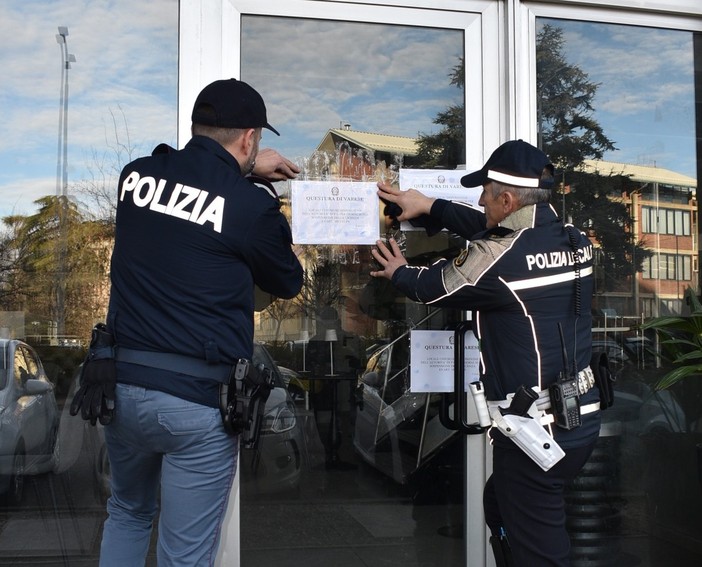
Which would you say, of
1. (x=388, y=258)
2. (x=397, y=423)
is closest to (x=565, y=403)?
(x=388, y=258)

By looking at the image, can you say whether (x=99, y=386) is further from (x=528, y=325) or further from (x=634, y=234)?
(x=634, y=234)

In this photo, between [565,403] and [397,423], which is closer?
[565,403]

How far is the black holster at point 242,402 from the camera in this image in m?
2.32

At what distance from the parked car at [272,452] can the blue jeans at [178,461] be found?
0.93 metres

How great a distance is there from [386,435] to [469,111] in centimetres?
147

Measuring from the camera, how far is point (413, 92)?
3586 millimetres

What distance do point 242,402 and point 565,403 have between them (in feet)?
3.49

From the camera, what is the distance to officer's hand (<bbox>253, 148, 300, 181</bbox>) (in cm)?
301

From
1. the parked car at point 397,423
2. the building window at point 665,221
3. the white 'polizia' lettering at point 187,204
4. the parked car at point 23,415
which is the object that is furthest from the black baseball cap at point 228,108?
the building window at point 665,221

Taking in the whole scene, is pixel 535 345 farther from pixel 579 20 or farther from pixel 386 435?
pixel 579 20

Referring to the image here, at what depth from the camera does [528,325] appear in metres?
2.69

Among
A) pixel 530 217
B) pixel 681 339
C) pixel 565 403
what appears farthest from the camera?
pixel 681 339

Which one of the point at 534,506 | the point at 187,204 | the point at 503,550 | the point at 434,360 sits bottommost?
the point at 503,550

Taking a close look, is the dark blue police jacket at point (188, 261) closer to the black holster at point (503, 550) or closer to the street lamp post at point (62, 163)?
the street lamp post at point (62, 163)
